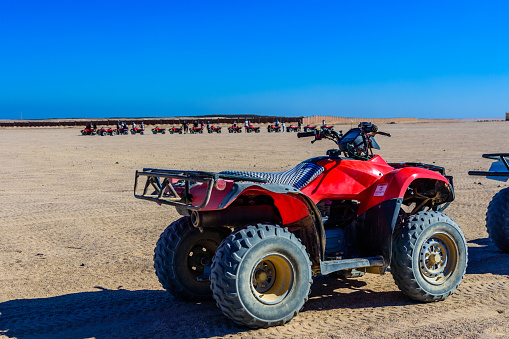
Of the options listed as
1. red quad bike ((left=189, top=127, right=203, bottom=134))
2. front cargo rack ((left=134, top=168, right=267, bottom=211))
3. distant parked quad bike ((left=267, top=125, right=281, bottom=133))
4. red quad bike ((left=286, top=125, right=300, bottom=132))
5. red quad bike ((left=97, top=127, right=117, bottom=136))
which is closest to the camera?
front cargo rack ((left=134, top=168, right=267, bottom=211))

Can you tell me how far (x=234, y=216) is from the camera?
4.53 metres

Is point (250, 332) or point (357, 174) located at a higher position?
point (357, 174)

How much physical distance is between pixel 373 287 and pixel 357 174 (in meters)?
1.38

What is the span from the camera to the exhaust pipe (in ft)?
14.3

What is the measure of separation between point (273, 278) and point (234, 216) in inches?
25.1

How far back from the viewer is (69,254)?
7031 mm

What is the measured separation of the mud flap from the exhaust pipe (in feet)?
3.15

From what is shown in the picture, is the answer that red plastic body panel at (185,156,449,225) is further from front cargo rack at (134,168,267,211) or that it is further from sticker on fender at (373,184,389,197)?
front cargo rack at (134,168,267,211)

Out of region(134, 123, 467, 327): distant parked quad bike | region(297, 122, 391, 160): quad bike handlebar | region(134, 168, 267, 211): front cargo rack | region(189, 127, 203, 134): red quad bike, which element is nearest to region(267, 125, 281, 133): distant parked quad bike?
region(189, 127, 203, 134): red quad bike

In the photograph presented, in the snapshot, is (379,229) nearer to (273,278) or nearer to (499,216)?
(273,278)

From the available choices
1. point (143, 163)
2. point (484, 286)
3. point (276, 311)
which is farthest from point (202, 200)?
point (143, 163)

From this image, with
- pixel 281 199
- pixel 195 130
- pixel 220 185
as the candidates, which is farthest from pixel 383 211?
pixel 195 130

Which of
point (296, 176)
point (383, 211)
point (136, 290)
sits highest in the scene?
point (296, 176)

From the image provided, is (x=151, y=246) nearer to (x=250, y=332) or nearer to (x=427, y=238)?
(x=250, y=332)
